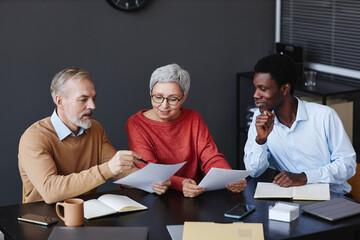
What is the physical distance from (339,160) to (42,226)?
1.40m

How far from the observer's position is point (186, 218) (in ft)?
7.10

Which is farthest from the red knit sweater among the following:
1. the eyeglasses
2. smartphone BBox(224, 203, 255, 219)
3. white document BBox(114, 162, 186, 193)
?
smartphone BBox(224, 203, 255, 219)

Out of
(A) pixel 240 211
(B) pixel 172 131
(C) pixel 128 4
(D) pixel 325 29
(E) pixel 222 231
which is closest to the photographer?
(E) pixel 222 231

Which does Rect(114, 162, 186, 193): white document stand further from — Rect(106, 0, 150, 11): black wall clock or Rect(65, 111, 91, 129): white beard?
Rect(106, 0, 150, 11): black wall clock

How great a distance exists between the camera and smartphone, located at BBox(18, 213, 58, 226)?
6.87ft

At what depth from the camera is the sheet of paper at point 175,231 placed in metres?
1.98

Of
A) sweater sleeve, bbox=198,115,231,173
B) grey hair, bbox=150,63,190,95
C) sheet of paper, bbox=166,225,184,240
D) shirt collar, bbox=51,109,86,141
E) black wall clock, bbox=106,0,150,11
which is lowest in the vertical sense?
sheet of paper, bbox=166,225,184,240

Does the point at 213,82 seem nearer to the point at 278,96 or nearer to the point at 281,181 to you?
the point at 278,96

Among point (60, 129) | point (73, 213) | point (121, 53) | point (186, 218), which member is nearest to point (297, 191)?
point (186, 218)

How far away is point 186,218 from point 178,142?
25.7 inches

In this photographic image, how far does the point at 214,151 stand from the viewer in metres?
2.80

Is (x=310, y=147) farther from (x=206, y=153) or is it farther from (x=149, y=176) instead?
(x=149, y=176)

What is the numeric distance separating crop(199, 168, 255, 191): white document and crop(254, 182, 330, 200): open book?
0.37 feet

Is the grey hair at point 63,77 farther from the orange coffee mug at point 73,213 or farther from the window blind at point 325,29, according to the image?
the window blind at point 325,29
